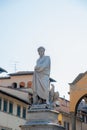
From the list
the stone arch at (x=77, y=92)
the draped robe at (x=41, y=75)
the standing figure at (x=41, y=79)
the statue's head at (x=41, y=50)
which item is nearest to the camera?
the standing figure at (x=41, y=79)

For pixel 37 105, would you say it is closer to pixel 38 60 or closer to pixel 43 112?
pixel 43 112

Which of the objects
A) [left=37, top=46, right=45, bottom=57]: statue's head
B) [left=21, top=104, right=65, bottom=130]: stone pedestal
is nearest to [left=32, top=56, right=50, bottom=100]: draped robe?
[left=37, top=46, right=45, bottom=57]: statue's head

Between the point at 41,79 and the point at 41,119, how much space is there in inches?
69.0

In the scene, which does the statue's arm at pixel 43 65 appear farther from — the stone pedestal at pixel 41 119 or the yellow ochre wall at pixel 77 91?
the yellow ochre wall at pixel 77 91

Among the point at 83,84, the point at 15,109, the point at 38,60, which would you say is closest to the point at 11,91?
the point at 15,109

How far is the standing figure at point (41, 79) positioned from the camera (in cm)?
1995

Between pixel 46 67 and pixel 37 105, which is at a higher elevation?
pixel 46 67

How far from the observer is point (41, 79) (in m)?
20.2

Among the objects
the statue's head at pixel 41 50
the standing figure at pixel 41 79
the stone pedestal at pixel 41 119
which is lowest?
the stone pedestal at pixel 41 119

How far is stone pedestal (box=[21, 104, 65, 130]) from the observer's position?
19.2m

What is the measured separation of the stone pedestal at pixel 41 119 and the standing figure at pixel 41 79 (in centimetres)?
43

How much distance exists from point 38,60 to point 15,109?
110 ft

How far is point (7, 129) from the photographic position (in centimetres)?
5088

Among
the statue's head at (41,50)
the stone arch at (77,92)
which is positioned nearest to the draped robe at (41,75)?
the statue's head at (41,50)
